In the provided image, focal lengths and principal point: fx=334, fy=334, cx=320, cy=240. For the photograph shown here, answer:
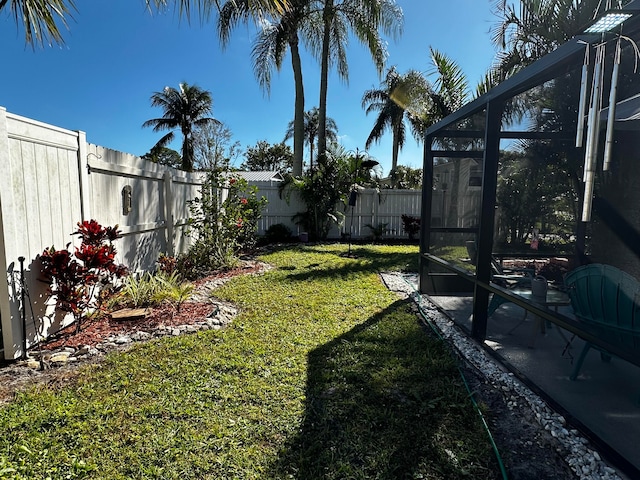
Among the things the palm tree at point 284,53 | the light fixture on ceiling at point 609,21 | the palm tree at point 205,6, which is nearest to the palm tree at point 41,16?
the palm tree at point 205,6

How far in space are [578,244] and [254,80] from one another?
37.2 feet

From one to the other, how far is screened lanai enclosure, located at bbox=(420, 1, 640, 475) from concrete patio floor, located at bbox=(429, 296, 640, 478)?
1cm

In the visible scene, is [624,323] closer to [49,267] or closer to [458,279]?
[458,279]

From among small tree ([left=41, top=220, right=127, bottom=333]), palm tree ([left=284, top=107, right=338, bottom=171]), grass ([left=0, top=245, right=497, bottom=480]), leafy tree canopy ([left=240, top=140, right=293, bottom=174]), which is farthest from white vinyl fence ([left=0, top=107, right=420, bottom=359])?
leafy tree canopy ([left=240, top=140, right=293, bottom=174])

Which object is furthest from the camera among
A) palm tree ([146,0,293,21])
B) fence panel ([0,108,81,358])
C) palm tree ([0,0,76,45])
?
palm tree ([0,0,76,45])

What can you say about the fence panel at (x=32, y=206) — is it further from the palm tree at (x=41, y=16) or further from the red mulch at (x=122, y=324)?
the palm tree at (x=41, y=16)

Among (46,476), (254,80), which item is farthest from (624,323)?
(254,80)

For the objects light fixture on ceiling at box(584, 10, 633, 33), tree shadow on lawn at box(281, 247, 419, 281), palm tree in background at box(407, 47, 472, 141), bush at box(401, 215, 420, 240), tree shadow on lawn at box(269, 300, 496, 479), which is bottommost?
tree shadow on lawn at box(269, 300, 496, 479)

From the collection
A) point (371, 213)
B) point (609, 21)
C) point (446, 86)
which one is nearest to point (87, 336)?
point (609, 21)

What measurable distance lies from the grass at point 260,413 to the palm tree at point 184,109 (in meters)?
22.6

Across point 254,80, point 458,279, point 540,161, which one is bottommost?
point 458,279

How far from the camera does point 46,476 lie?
64.1 inches

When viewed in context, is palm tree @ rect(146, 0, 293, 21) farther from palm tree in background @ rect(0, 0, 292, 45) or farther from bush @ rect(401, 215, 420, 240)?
bush @ rect(401, 215, 420, 240)

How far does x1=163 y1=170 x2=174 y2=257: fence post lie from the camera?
587cm
